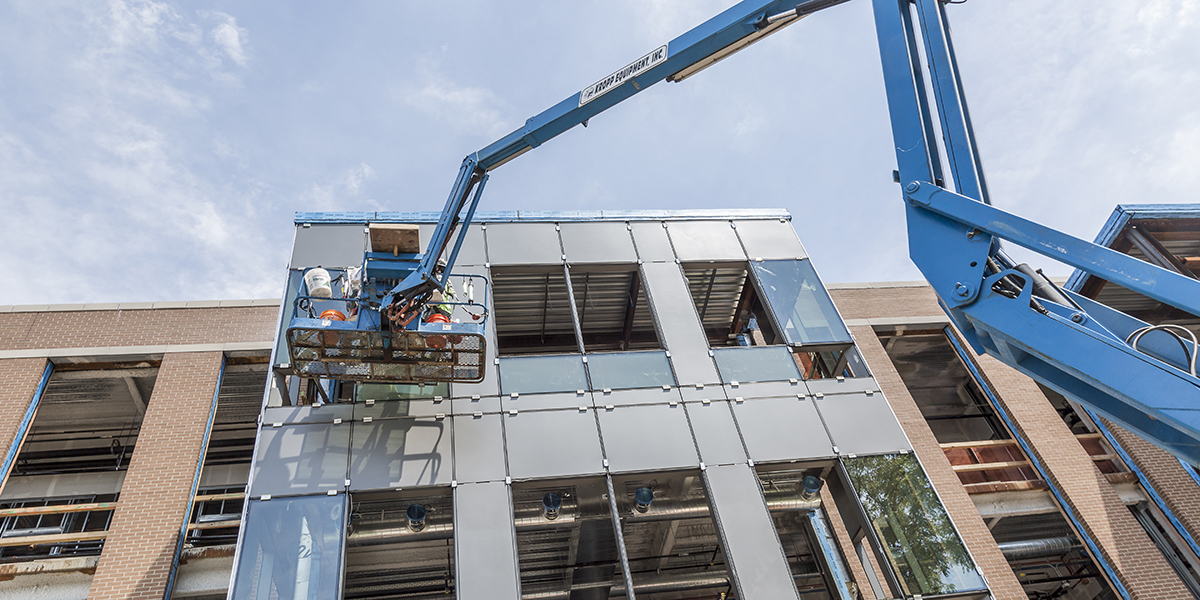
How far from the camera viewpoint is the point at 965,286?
7.87 m

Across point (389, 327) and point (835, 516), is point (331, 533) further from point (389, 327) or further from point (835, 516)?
point (835, 516)

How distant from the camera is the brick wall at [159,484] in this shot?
1430cm

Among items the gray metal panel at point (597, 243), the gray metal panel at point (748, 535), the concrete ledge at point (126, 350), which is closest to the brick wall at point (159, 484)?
the concrete ledge at point (126, 350)

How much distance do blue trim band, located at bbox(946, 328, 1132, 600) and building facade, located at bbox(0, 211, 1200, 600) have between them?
0.08 m

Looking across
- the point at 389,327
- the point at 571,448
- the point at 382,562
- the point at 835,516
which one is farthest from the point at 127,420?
the point at 835,516

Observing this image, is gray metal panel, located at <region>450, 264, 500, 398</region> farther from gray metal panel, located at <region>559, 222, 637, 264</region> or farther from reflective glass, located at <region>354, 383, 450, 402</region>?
gray metal panel, located at <region>559, 222, 637, 264</region>

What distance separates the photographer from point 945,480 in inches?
700

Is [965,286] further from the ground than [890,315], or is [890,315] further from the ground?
[890,315]

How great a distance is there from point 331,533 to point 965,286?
10778mm

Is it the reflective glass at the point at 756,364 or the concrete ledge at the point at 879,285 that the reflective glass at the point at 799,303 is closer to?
the reflective glass at the point at 756,364

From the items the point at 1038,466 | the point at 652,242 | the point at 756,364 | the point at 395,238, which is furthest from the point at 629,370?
the point at 1038,466

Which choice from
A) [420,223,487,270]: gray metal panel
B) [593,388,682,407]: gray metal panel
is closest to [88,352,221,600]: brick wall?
[420,223,487,270]: gray metal panel

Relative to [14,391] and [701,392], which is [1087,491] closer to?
[701,392]

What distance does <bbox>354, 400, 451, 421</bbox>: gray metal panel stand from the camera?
13.7 metres
